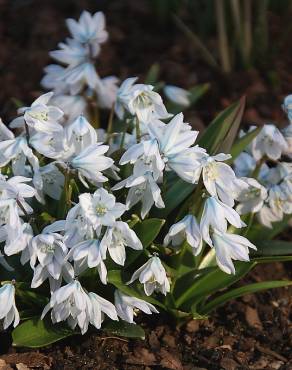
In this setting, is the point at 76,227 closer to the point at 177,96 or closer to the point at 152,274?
the point at 152,274

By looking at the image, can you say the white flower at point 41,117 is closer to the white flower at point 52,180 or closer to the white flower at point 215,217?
the white flower at point 52,180

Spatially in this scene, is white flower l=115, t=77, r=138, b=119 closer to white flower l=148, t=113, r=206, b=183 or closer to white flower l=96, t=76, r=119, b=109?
white flower l=148, t=113, r=206, b=183

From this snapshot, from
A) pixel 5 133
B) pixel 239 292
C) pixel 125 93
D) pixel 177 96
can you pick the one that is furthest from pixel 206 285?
pixel 177 96

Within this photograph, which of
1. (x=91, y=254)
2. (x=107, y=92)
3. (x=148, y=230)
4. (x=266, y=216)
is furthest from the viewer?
(x=107, y=92)

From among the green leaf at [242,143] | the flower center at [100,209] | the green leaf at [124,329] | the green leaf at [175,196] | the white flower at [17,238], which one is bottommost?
the green leaf at [124,329]

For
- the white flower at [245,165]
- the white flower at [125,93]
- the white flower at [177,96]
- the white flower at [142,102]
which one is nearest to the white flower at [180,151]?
the white flower at [142,102]

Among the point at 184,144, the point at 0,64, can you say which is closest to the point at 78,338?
the point at 184,144
